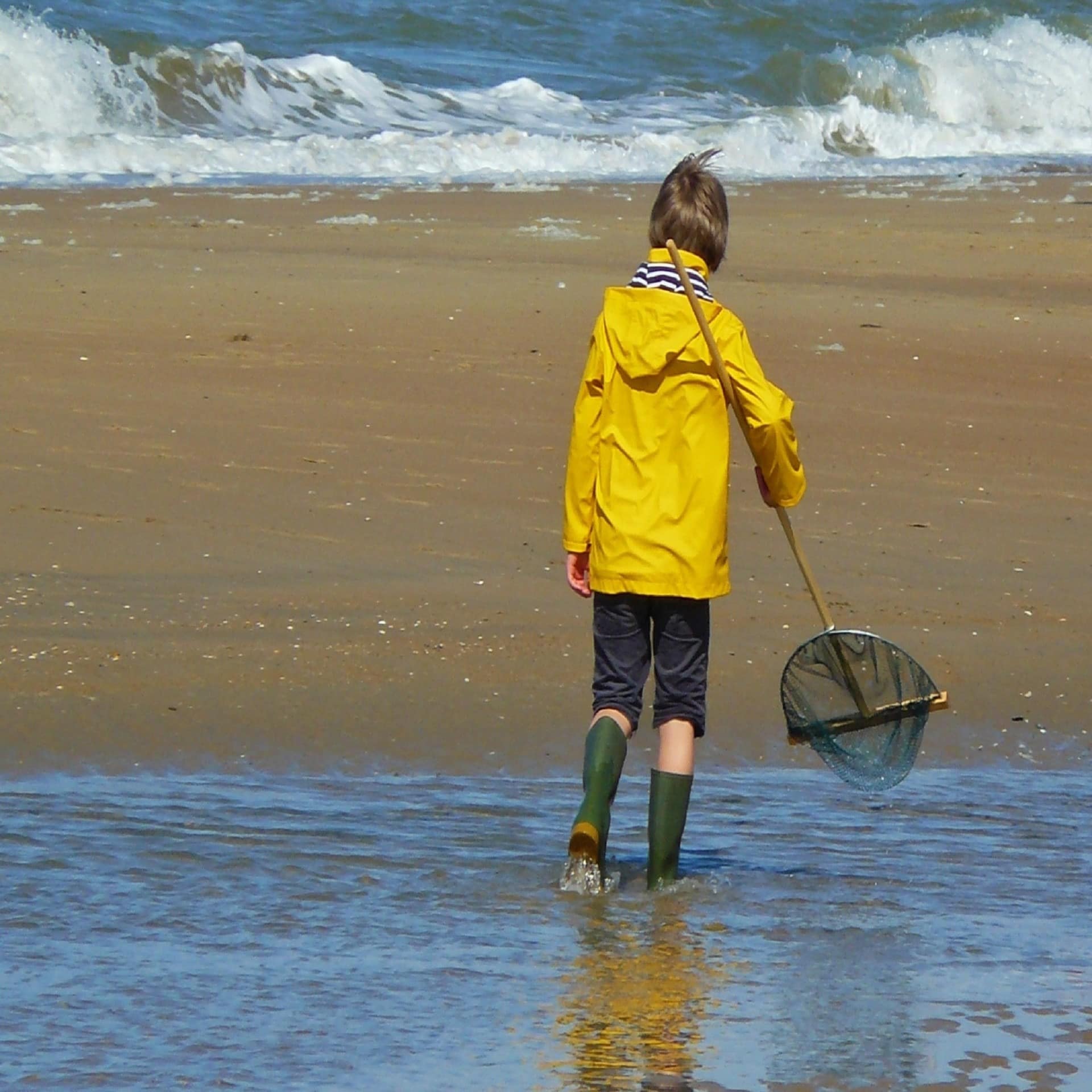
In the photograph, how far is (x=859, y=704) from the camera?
4383 millimetres

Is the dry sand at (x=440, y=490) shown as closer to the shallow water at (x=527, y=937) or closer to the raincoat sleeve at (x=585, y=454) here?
the shallow water at (x=527, y=937)

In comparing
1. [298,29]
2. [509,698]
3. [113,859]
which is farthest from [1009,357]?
[298,29]

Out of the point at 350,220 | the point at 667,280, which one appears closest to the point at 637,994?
the point at 667,280

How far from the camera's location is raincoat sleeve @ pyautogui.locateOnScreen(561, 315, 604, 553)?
13.4ft

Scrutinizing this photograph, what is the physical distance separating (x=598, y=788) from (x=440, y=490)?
3063 millimetres

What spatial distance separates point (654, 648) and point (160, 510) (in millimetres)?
2887

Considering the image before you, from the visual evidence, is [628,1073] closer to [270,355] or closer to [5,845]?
[5,845]

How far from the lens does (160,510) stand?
6.75 m

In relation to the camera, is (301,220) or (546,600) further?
(301,220)

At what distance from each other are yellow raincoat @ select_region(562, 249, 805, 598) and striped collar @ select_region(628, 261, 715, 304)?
0.04ft

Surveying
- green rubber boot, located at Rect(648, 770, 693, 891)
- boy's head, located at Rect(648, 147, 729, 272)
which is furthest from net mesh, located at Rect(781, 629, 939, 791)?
boy's head, located at Rect(648, 147, 729, 272)

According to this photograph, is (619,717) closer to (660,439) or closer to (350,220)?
(660,439)

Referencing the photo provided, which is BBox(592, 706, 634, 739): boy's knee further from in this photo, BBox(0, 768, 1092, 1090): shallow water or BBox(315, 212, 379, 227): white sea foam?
BBox(315, 212, 379, 227): white sea foam

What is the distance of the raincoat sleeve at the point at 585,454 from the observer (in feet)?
13.4
